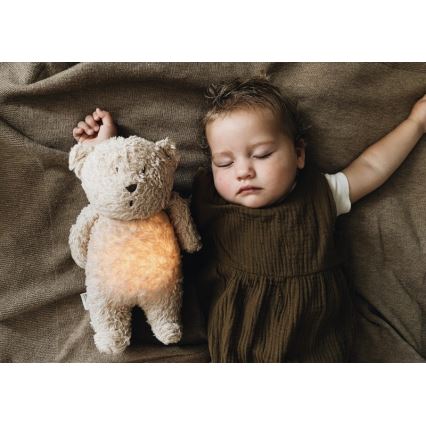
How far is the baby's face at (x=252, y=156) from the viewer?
95cm

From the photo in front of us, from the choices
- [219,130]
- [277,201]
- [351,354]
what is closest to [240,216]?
[277,201]

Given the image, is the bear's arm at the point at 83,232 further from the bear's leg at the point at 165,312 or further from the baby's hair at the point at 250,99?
the baby's hair at the point at 250,99

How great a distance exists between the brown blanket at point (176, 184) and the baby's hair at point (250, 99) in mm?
36

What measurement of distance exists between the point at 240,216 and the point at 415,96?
512 millimetres

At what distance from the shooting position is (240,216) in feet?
3.34

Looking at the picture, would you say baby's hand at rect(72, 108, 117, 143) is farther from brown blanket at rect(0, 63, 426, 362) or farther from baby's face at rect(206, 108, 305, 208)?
baby's face at rect(206, 108, 305, 208)

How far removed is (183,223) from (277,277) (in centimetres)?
26

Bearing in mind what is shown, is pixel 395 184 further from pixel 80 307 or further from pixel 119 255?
pixel 80 307

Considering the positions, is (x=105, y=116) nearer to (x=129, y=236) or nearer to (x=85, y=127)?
(x=85, y=127)

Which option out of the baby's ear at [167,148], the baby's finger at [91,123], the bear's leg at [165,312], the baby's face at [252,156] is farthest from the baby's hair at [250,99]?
the bear's leg at [165,312]

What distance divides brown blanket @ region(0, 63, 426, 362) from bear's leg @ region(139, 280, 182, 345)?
7 cm

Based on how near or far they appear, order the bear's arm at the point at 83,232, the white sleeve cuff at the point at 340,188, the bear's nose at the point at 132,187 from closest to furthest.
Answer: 1. the bear's nose at the point at 132,187
2. the bear's arm at the point at 83,232
3. the white sleeve cuff at the point at 340,188

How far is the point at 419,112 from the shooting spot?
104cm

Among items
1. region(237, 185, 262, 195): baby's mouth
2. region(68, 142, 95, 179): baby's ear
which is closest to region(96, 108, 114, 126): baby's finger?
region(68, 142, 95, 179): baby's ear
